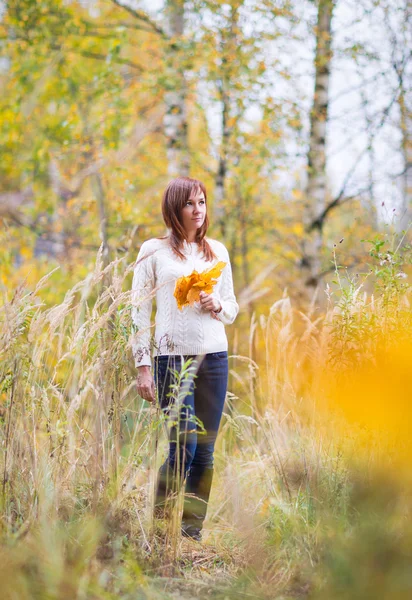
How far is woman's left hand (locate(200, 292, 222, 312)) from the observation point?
8.52ft

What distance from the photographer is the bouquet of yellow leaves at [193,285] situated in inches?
96.8

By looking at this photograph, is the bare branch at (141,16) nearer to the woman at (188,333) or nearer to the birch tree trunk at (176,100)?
the birch tree trunk at (176,100)

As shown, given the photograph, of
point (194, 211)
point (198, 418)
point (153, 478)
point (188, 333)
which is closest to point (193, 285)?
point (188, 333)

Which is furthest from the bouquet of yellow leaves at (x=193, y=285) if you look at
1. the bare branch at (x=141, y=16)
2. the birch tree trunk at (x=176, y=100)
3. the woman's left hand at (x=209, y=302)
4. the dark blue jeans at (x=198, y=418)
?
the bare branch at (x=141, y=16)

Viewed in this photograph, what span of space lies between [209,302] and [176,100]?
3459 mm

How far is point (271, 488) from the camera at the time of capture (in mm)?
2643

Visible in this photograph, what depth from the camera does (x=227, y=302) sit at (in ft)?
9.20

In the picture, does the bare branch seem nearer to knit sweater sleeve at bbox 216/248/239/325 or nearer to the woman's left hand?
knit sweater sleeve at bbox 216/248/239/325

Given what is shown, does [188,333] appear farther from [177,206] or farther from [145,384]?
[177,206]

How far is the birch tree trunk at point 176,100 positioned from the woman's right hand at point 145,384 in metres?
3.15

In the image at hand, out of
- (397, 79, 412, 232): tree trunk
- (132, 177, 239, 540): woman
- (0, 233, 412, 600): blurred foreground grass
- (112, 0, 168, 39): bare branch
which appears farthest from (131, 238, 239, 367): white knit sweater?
(112, 0, 168, 39): bare branch

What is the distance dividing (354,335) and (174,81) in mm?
3508

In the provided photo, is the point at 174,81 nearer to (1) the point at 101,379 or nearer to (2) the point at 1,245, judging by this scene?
(2) the point at 1,245

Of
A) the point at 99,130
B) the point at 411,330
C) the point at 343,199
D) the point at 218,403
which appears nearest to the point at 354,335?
the point at 411,330
